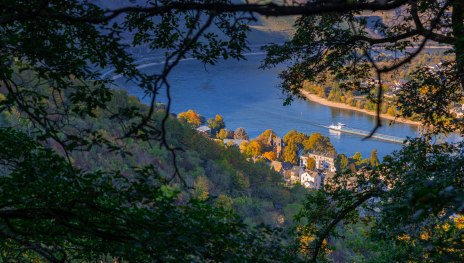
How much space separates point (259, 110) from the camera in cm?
3572

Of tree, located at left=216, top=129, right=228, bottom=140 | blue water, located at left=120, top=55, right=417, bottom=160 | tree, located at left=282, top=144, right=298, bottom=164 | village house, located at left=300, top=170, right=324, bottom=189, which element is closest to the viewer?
village house, located at left=300, top=170, right=324, bottom=189

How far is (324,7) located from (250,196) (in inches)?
882

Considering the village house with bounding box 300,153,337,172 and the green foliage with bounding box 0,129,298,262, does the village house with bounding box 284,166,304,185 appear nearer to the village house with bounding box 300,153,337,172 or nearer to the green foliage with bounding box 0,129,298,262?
the village house with bounding box 300,153,337,172

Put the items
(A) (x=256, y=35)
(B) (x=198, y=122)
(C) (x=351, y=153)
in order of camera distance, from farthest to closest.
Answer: (A) (x=256, y=35)
(B) (x=198, y=122)
(C) (x=351, y=153)

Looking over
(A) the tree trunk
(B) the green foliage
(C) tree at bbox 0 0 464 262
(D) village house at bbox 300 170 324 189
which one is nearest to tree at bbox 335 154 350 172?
(D) village house at bbox 300 170 324 189

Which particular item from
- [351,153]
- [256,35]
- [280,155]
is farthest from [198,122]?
[256,35]

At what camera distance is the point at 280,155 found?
3244cm

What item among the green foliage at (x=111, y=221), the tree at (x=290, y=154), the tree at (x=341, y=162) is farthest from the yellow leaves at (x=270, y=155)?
the green foliage at (x=111, y=221)

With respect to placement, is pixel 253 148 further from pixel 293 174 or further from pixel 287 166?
pixel 287 166

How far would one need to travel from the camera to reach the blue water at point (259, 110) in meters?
31.2

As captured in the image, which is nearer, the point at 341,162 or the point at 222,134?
the point at 341,162

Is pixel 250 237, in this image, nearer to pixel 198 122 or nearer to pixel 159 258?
pixel 159 258

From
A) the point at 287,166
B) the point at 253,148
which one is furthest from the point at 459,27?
the point at 287,166

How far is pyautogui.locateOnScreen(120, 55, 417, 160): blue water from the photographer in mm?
31203
